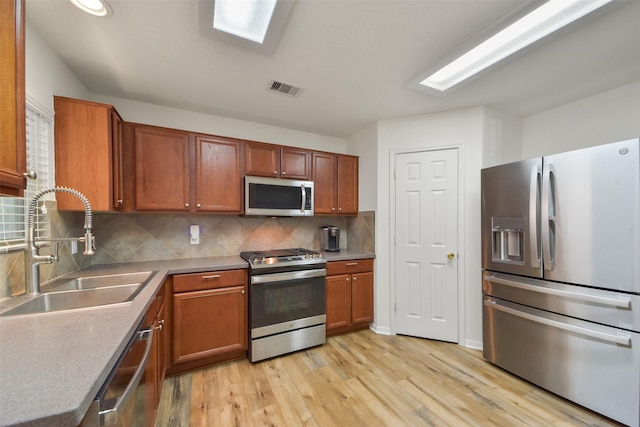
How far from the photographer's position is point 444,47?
1.67 metres

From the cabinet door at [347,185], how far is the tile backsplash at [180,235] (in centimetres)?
19

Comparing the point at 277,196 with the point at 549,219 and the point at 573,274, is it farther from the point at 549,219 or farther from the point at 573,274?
the point at 573,274

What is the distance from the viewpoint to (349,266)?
9.25 ft

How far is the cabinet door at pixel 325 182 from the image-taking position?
9.78ft

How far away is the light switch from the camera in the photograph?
2.63m

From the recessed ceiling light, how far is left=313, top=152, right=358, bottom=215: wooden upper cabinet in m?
1.98

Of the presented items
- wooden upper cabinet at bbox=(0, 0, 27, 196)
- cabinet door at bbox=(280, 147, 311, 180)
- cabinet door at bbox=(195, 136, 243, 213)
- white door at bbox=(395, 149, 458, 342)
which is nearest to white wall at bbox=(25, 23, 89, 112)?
wooden upper cabinet at bbox=(0, 0, 27, 196)

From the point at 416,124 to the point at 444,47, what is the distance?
3.70ft

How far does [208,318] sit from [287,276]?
754 millimetres

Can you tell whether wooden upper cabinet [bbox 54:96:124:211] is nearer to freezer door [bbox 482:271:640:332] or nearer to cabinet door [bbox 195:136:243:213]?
cabinet door [bbox 195:136:243:213]

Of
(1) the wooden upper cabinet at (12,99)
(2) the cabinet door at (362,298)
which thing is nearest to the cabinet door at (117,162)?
(1) the wooden upper cabinet at (12,99)

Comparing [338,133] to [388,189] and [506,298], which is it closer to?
[388,189]

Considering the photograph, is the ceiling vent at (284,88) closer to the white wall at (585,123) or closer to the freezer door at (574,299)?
the freezer door at (574,299)

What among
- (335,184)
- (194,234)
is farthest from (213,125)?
(335,184)
